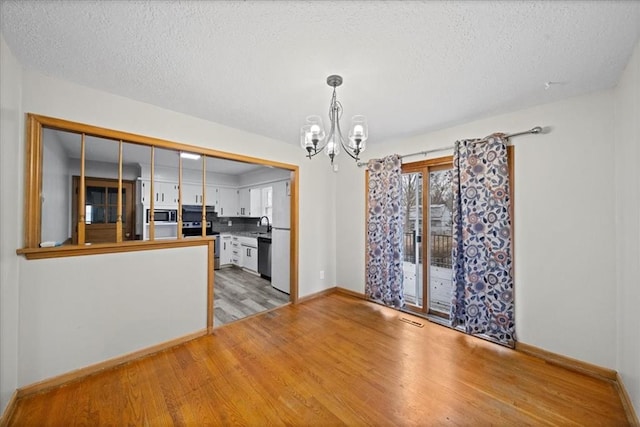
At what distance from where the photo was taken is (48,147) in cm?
293

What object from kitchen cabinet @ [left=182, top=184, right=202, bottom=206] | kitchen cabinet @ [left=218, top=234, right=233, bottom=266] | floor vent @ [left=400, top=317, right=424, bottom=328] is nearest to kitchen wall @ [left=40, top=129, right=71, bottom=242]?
kitchen cabinet @ [left=182, top=184, right=202, bottom=206]

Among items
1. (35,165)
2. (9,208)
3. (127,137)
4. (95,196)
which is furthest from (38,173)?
(95,196)

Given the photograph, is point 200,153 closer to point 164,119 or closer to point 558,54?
point 164,119

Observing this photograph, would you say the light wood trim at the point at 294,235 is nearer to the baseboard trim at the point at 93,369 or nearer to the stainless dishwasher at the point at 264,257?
the stainless dishwasher at the point at 264,257

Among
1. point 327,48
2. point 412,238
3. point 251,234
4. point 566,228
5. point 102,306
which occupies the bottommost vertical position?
point 102,306

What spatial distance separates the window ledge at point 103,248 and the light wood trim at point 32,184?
0.07 meters

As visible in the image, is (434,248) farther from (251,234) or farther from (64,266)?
(251,234)

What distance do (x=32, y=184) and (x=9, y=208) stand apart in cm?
26

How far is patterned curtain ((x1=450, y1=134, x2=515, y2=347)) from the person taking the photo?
96.9 inches

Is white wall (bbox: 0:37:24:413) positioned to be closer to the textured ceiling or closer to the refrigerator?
the textured ceiling

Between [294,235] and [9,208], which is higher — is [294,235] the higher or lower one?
the lower one

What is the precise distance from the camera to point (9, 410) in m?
1.58

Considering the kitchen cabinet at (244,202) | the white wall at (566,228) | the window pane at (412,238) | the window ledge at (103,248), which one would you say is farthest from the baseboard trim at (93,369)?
the kitchen cabinet at (244,202)

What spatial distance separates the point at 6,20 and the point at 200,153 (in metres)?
1.47
